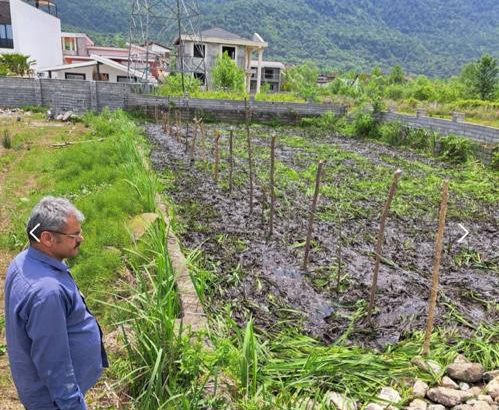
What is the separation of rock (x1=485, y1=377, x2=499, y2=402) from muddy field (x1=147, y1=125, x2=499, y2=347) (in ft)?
2.68

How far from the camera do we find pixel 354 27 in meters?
115

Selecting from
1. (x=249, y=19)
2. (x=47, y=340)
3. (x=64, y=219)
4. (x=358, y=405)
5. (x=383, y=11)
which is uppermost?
(x=383, y=11)

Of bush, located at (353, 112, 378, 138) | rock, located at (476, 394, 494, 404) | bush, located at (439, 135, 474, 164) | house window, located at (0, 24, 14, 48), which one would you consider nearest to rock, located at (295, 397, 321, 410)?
rock, located at (476, 394, 494, 404)

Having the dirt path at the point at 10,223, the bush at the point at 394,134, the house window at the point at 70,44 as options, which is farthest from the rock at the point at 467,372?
the house window at the point at 70,44

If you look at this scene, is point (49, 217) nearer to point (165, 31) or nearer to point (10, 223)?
point (10, 223)

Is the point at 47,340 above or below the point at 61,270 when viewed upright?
below

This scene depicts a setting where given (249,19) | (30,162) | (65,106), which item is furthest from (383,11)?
(30,162)

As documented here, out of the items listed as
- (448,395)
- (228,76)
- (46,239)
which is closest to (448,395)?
(448,395)

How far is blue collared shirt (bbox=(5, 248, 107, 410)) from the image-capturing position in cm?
178

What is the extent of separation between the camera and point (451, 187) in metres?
9.20

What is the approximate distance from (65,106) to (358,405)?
1952cm

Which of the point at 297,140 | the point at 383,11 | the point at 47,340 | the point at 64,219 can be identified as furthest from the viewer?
the point at 383,11

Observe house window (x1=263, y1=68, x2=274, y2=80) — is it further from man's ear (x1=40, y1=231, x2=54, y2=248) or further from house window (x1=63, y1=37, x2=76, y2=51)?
man's ear (x1=40, y1=231, x2=54, y2=248)

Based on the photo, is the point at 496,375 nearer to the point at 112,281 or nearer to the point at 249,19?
the point at 112,281
